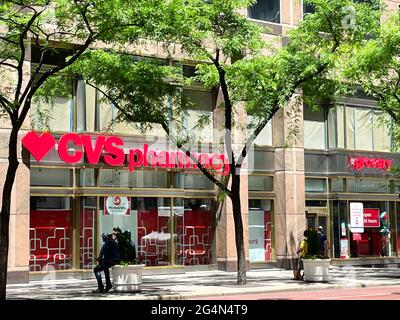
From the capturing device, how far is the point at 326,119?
110 feet

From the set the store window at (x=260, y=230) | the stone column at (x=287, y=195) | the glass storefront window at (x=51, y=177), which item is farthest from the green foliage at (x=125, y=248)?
the stone column at (x=287, y=195)

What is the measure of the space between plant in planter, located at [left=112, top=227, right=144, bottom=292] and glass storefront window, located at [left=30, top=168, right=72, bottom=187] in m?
5.98

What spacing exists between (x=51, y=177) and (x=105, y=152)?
2242mm

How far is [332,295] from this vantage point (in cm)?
1933

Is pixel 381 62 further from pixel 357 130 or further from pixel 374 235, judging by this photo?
pixel 374 235

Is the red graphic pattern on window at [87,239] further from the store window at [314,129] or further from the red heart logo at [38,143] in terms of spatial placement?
the store window at [314,129]

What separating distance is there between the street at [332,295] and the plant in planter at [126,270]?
2.37m

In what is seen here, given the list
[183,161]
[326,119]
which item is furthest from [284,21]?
[183,161]

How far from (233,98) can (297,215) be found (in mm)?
10294

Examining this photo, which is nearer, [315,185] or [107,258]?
[107,258]

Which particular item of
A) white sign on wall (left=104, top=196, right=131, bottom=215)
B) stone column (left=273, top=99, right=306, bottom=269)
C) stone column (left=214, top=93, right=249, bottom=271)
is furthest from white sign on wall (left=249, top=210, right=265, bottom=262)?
white sign on wall (left=104, top=196, right=131, bottom=215)

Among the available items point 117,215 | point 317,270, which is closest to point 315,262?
point 317,270

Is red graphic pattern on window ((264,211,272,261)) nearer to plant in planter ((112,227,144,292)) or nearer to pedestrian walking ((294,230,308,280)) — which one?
pedestrian walking ((294,230,308,280))
